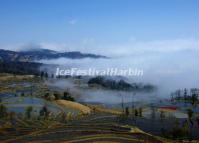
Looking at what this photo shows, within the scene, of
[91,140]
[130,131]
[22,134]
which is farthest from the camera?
[130,131]

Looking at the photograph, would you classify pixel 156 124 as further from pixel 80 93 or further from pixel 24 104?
pixel 80 93

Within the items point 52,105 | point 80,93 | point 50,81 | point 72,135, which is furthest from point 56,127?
point 50,81

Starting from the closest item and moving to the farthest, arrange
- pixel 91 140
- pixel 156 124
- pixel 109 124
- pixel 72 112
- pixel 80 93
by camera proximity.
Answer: pixel 91 140, pixel 109 124, pixel 156 124, pixel 72 112, pixel 80 93

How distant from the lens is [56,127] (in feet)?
229

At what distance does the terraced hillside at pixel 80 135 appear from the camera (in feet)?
193

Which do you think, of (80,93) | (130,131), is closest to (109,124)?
(130,131)

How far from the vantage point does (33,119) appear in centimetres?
8056

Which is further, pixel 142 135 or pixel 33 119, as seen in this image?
pixel 33 119

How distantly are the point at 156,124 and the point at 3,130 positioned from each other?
34993 mm

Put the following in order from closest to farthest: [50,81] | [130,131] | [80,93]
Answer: [130,131] < [80,93] < [50,81]

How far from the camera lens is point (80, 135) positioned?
203 ft

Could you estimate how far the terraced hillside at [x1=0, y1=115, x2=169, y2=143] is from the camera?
2320 inches

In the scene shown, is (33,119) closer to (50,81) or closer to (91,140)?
(91,140)

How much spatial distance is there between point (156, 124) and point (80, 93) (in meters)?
78.7
